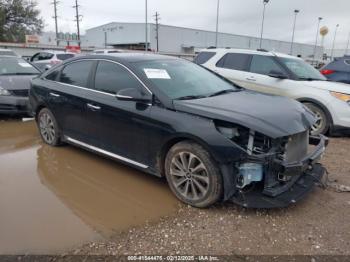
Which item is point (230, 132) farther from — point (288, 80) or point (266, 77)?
point (266, 77)

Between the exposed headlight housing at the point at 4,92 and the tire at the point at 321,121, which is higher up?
the exposed headlight housing at the point at 4,92

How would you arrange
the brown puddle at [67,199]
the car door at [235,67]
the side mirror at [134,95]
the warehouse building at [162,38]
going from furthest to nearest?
the warehouse building at [162,38], the car door at [235,67], the side mirror at [134,95], the brown puddle at [67,199]

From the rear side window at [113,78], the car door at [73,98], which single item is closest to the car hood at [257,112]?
the rear side window at [113,78]

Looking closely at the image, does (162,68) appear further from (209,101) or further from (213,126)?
(213,126)

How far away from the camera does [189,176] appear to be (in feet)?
11.3

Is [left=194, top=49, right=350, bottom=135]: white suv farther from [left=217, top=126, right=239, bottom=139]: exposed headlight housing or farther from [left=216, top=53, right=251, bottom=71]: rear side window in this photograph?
[left=217, top=126, right=239, bottom=139]: exposed headlight housing

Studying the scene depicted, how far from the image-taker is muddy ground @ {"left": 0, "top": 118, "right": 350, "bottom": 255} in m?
2.82

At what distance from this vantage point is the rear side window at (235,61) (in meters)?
7.65

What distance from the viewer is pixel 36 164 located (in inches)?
187

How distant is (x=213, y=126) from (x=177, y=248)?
47.6 inches

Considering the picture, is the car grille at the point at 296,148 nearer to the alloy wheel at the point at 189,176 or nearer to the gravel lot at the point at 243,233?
the gravel lot at the point at 243,233

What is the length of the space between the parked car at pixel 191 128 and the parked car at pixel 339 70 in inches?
231

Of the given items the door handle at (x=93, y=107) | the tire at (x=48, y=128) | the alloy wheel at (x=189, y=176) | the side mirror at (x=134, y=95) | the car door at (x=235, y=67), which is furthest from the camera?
the car door at (x=235, y=67)

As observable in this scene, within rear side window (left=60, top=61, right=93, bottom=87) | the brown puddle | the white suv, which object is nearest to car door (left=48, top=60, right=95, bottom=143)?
rear side window (left=60, top=61, right=93, bottom=87)
